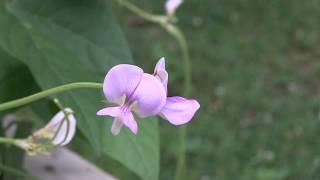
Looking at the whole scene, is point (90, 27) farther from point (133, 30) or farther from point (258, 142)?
point (133, 30)

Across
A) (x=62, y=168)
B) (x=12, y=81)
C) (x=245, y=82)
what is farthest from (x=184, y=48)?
(x=245, y=82)

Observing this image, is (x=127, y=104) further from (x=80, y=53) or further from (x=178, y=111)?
(x=80, y=53)

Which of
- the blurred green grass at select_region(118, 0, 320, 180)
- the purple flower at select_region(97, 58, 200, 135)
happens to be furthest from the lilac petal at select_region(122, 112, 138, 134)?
the blurred green grass at select_region(118, 0, 320, 180)

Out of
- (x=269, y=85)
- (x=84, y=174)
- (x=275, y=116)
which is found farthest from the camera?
(x=269, y=85)

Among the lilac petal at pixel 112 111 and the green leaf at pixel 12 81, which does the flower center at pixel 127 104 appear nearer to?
the lilac petal at pixel 112 111

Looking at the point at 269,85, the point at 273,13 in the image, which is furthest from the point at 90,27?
the point at 273,13

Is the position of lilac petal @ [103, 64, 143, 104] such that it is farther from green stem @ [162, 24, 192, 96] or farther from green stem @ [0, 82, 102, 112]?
green stem @ [162, 24, 192, 96]
